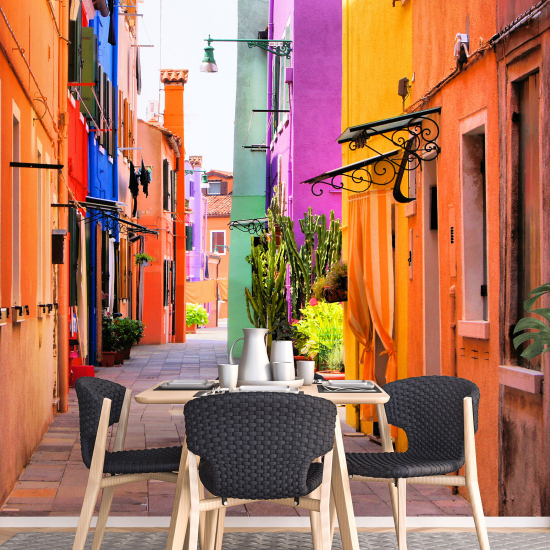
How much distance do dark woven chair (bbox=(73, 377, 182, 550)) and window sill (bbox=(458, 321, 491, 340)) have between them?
2.25 metres

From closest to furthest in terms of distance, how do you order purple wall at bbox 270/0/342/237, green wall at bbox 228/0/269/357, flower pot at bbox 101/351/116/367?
purple wall at bbox 270/0/342/237, flower pot at bbox 101/351/116/367, green wall at bbox 228/0/269/357

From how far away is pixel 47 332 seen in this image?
339 inches

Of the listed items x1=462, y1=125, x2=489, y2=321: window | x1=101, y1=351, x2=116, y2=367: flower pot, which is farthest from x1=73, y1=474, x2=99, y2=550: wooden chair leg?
x1=101, y1=351, x2=116, y2=367: flower pot

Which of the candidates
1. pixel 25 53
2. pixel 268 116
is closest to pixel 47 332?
pixel 25 53

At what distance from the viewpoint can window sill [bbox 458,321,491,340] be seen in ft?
17.7

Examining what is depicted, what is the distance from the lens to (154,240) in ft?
82.2

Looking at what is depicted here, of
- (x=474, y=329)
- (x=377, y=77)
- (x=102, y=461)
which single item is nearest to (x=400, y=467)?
(x=102, y=461)

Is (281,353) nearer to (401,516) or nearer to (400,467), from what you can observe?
(400,467)

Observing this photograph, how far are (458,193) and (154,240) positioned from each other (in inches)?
772

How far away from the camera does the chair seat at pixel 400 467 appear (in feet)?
12.5

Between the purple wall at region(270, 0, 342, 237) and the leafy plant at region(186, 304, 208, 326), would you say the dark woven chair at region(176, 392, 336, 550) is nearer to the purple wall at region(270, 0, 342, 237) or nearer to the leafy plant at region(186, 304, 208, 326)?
the purple wall at region(270, 0, 342, 237)

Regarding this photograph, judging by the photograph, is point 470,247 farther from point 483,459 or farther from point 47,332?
point 47,332

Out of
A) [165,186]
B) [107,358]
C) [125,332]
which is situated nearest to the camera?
[107,358]

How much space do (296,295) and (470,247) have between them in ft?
24.9
